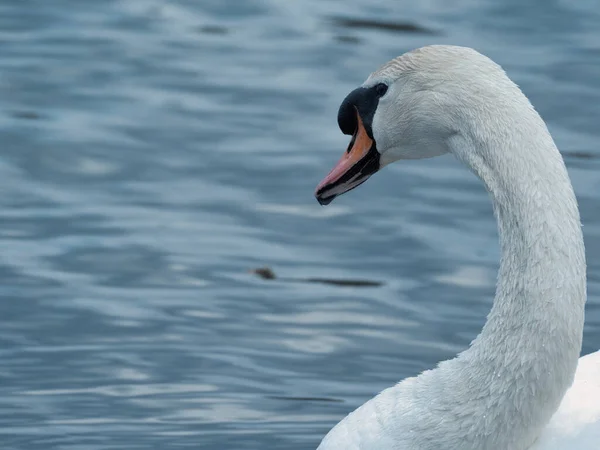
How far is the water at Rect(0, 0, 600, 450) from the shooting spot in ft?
22.0

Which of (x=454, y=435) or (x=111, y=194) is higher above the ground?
(x=454, y=435)

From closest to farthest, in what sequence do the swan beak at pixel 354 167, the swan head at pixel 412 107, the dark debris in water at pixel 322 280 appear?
the swan head at pixel 412 107 < the swan beak at pixel 354 167 < the dark debris in water at pixel 322 280

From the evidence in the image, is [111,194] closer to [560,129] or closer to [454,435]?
[560,129]

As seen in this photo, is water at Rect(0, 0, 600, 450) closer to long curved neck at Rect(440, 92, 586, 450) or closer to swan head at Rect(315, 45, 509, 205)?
swan head at Rect(315, 45, 509, 205)

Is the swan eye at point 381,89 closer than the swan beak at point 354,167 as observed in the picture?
Yes

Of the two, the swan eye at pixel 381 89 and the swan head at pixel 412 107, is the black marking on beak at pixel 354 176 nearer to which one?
the swan head at pixel 412 107

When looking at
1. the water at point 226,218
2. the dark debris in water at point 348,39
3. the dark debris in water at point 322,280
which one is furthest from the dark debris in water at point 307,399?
the dark debris in water at point 348,39

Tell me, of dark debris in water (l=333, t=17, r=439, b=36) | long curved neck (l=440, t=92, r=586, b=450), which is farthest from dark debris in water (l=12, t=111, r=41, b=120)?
long curved neck (l=440, t=92, r=586, b=450)

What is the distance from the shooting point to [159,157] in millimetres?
9109

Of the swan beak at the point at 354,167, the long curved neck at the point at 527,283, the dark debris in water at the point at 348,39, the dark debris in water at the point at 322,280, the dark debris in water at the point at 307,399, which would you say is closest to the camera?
the long curved neck at the point at 527,283

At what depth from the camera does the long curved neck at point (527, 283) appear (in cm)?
435

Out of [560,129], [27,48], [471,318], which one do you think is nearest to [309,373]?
[471,318]

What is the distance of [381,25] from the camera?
36.9 feet

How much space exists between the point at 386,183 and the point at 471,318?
165 cm
